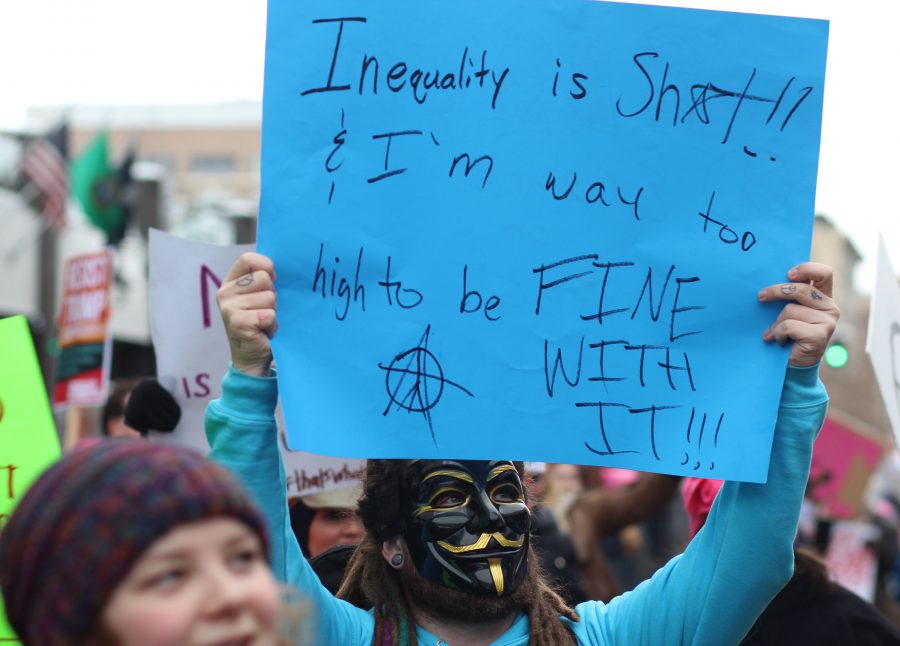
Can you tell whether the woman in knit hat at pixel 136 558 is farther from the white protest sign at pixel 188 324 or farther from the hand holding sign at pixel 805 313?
the white protest sign at pixel 188 324

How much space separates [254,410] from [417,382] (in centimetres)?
33

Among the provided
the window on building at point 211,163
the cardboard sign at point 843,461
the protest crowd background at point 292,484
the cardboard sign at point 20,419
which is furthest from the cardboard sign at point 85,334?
the window on building at point 211,163

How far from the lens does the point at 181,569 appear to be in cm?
158

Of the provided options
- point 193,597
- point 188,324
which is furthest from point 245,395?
point 188,324

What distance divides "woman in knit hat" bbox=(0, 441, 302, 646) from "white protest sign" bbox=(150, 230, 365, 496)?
206cm

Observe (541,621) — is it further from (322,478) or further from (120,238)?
(120,238)

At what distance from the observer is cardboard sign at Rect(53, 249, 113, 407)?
19.2 ft

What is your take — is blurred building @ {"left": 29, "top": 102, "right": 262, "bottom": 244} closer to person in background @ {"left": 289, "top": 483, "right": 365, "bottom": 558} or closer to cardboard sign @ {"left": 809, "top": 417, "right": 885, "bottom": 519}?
cardboard sign @ {"left": 809, "top": 417, "right": 885, "bottom": 519}

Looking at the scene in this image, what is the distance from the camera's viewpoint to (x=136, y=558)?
1.56 m

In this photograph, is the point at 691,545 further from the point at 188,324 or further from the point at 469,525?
the point at 188,324

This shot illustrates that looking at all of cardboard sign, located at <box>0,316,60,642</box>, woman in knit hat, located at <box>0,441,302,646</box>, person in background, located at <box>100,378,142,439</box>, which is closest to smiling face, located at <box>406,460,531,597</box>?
cardboard sign, located at <box>0,316,60,642</box>

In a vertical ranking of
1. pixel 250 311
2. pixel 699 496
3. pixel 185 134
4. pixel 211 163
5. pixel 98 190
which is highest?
pixel 185 134

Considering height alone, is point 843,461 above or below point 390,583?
below

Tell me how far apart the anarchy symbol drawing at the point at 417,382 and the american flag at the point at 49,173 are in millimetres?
17162
